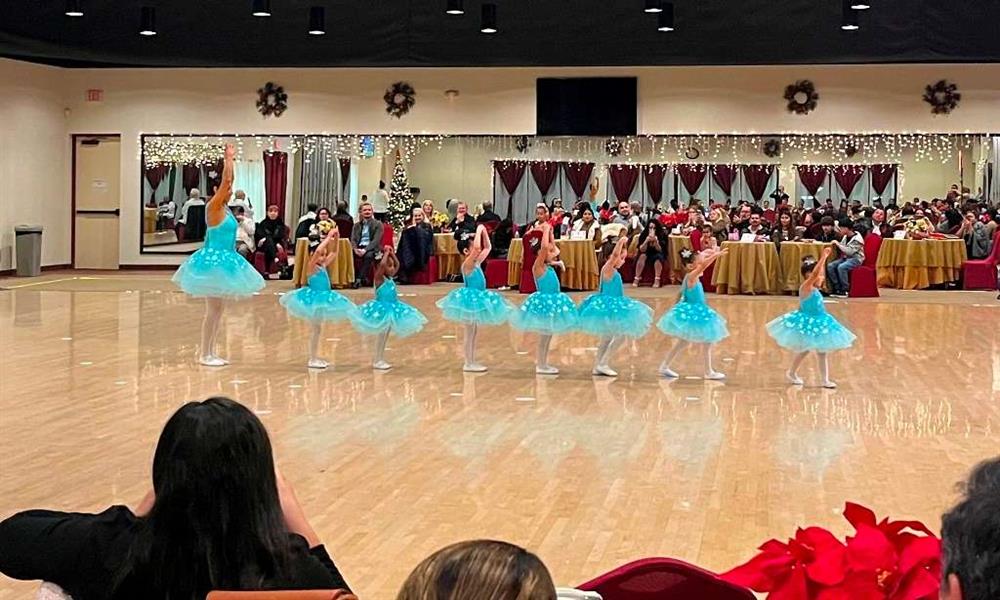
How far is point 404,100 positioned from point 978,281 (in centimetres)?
928

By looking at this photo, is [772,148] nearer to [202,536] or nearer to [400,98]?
[400,98]

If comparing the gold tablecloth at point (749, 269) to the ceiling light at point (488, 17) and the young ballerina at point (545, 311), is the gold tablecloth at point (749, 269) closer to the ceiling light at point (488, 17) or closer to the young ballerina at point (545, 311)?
the ceiling light at point (488, 17)

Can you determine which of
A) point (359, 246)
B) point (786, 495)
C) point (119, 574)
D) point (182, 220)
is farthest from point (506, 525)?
point (182, 220)

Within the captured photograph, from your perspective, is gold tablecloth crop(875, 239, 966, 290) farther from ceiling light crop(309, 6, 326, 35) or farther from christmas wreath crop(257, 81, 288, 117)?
christmas wreath crop(257, 81, 288, 117)

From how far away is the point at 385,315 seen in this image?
35.9ft

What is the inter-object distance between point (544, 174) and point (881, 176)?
5.68 metres

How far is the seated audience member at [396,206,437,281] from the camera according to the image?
67.2 ft

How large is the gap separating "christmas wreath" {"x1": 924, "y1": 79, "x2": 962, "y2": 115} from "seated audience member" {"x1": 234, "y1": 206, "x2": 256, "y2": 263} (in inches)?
418

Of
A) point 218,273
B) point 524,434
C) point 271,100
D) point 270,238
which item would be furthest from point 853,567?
point 271,100

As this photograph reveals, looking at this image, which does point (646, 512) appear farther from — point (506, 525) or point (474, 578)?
point (474, 578)

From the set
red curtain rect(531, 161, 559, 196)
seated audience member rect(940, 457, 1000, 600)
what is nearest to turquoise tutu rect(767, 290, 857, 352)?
seated audience member rect(940, 457, 1000, 600)

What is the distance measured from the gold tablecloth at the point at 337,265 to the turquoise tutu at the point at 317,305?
844cm

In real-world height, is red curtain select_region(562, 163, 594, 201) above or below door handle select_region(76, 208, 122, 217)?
above

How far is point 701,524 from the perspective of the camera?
5.95 m
